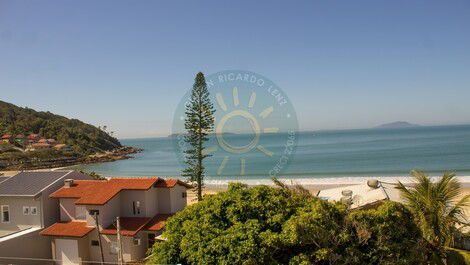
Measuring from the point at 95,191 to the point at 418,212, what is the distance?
13.3 meters

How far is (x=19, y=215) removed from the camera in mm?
15539

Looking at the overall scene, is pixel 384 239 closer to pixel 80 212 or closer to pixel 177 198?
pixel 177 198

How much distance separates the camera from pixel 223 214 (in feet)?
26.6

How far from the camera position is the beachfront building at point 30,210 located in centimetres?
1431

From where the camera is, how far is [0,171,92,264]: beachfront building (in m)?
14.3

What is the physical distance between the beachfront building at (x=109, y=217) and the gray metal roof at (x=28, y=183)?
106cm

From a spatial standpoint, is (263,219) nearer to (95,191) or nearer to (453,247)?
(453,247)

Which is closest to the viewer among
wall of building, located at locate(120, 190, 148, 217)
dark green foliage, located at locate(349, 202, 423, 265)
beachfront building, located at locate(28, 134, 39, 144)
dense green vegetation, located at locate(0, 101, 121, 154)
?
dark green foliage, located at locate(349, 202, 423, 265)

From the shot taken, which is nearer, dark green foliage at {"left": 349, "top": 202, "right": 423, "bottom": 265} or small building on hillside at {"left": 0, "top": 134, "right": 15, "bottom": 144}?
dark green foliage at {"left": 349, "top": 202, "right": 423, "bottom": 265}

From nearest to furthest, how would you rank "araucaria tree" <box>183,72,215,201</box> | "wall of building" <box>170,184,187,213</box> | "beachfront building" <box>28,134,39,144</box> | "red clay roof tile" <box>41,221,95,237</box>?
1. "red clay roof tile" <box>41,221,95,237</box>
2. "wall of building" <box>170,184,187,213</box>
3. "araucaria tree" <box>183,72,215,201</box>
4. "beachfront building" <box>28,134,39,144</box>

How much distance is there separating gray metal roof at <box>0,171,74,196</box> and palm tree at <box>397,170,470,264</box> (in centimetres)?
1623

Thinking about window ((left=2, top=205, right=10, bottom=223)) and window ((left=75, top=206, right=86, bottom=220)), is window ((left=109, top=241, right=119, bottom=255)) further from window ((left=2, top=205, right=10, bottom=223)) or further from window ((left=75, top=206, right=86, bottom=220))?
window ((left=2, top=205, right=10, bottom=223))

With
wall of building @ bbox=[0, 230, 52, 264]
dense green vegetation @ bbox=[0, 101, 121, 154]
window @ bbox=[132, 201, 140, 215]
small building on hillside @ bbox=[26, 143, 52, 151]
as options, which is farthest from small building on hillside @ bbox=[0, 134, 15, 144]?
window @ bbox=[132, 201, 140, 215]

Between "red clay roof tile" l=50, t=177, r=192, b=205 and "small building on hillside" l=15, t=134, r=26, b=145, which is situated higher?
"small building on hillside" l=15, t=134, r=26, b=145
